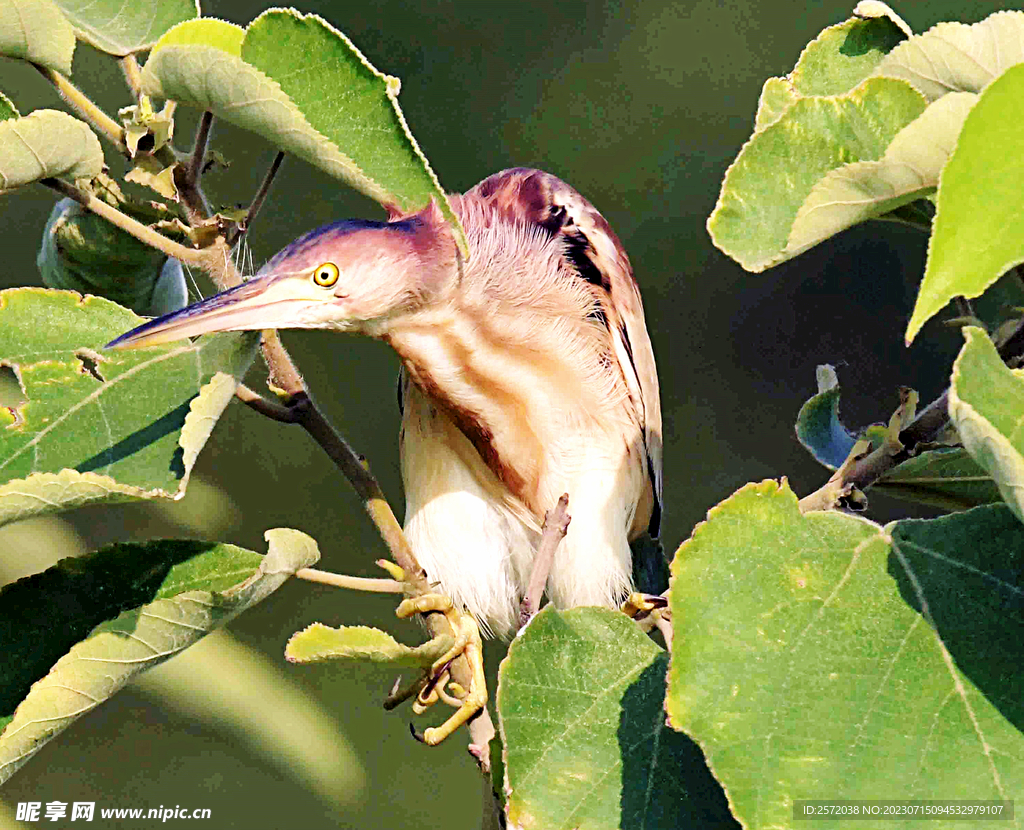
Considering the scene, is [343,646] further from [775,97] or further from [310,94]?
[775,97]

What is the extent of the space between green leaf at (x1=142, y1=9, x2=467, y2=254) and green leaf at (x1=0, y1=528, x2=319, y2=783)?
0.19 metres

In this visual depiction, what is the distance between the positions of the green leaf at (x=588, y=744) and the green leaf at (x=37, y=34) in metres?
0.34

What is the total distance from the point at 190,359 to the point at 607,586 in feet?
1.97

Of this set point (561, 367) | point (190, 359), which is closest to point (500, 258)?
point (561, 367)

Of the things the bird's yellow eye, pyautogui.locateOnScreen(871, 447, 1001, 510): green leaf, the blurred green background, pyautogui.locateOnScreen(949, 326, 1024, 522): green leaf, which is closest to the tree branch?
pyautogui.locateOnScreen(871, 447, 1001, 510): green leaf

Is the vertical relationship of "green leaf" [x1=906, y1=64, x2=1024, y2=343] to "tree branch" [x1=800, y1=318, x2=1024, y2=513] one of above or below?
above

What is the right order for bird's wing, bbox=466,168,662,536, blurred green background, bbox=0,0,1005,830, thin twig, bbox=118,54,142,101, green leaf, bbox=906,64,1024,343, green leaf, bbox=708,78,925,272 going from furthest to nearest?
blurred green background, bbox=0,0,1005,830 → bird's wing, bbox=466,168,662,536 → thin twig, bbox=118,54,142,101 → green leaf, bbox=708,78,925,272 → green leaf, bbox=906,64,1024,343

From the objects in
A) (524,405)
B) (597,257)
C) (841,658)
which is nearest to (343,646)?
(841,658)

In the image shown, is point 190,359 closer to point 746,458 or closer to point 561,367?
point 561,367

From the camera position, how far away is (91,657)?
24.1 inches

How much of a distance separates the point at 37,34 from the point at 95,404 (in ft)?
0.56

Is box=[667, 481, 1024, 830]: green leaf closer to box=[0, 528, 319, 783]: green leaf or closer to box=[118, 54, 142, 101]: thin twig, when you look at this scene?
box=[0, 528, 319, 783]: green leaf

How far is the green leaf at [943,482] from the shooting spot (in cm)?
70

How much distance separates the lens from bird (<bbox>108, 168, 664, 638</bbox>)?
110 cm
